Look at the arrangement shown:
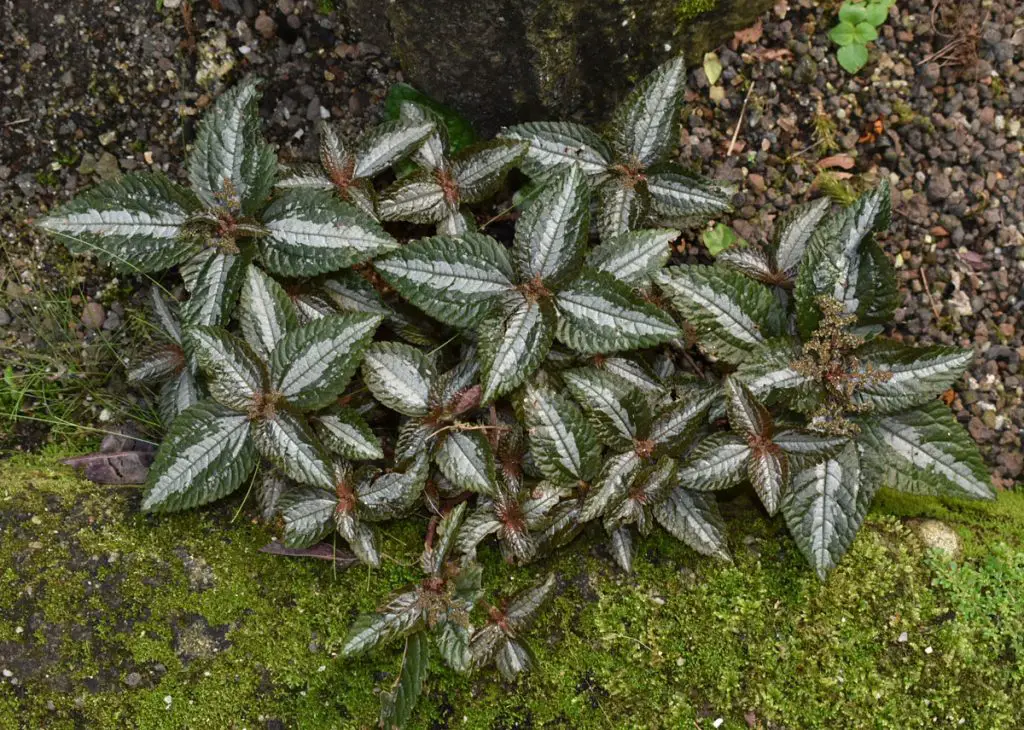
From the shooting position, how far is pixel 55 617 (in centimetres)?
261

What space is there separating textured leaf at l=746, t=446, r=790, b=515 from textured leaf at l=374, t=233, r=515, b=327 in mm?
988

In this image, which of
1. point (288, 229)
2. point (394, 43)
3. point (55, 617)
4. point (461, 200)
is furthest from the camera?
point (394, 43)

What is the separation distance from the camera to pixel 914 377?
8.86ft

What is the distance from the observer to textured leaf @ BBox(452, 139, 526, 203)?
2.91 meters

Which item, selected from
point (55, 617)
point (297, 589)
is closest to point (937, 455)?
point (297, 589)

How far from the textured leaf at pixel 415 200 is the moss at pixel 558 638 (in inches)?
48.2

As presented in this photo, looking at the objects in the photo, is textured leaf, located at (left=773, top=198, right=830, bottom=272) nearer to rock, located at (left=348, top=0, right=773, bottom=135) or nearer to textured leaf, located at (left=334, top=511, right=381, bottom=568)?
rock, located at (left=348, top=0, right=773, bottom=135)

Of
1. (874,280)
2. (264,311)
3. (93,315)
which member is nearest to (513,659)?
(264,311)

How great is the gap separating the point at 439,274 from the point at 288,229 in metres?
0.54

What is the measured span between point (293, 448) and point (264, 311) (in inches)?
18.2

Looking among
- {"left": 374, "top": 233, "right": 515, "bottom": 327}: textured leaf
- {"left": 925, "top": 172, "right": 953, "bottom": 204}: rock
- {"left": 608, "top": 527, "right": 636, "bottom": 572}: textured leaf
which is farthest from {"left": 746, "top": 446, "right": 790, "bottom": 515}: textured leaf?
{"left": 925, "top": 172, "right": 953, "bottom": 204}: rock

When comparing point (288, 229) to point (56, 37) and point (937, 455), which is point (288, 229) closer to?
point (56, 37)

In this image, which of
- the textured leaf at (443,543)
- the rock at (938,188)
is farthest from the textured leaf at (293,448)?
the rock at (938,188)

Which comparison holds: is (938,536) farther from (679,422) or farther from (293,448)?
(293,448)
